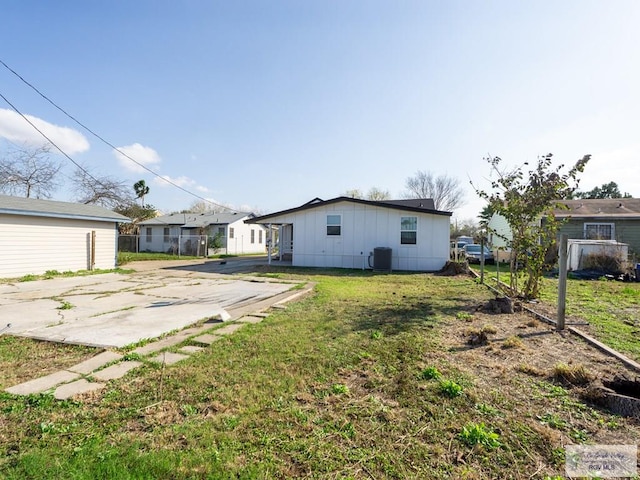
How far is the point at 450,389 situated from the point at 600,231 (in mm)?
21168

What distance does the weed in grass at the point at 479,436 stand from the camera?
6.82ft

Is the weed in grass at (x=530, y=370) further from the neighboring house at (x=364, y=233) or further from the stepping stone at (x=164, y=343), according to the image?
the neighboring house at (x=364, y=233)

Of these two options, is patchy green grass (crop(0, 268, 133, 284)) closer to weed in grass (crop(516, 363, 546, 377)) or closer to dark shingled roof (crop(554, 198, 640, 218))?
weed in grass (crop(516, 363, 546, 377))

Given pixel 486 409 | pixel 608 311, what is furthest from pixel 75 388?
pixel 608 311

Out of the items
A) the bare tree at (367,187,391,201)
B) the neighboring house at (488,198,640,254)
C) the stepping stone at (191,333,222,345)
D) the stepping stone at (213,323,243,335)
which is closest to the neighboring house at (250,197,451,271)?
the neighboring house at (488,198,640,254)

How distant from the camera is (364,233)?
49.4ft

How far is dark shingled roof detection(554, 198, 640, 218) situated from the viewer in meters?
17.4

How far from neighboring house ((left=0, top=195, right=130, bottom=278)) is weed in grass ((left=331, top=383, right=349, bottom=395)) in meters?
13.0

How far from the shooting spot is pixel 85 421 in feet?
7.59

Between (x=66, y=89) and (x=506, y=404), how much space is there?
1732cm

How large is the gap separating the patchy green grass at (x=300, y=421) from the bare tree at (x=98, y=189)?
103 feet

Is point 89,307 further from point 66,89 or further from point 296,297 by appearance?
point 66,89

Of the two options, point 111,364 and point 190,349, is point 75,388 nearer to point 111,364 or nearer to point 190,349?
point 111,364

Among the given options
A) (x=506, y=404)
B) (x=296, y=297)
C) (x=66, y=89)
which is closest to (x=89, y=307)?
(x=296, y=297)
